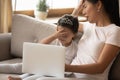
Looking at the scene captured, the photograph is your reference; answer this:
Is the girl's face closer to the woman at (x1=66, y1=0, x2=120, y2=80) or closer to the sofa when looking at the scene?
the woman at (x1=66, y1=0, x2=120, y2=80)

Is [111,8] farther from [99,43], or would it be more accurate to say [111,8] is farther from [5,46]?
[5,46]

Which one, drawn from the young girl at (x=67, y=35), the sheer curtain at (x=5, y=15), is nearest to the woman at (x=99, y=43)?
the young girl at (x=67, y=35)

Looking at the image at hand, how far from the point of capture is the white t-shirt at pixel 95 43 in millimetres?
1623

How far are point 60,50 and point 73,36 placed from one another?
42 centimetres

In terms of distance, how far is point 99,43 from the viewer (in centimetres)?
166

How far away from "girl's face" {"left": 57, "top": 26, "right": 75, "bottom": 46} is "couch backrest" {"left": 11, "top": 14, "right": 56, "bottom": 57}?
27 cm

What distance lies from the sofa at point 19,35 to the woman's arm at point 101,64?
0.54 metres

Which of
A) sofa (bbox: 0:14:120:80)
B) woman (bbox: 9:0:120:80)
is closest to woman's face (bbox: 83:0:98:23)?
woman (bbox: 9:0:120:80)

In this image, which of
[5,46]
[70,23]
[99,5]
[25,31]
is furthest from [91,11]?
[5,46]

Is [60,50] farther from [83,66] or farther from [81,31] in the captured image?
[81,31]

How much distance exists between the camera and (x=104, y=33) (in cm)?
167

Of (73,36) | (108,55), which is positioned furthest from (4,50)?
(108,55)

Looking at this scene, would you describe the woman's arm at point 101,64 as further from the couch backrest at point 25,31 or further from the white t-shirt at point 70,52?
the couch backrest at point 25,31

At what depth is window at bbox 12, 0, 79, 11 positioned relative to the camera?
2734mm
